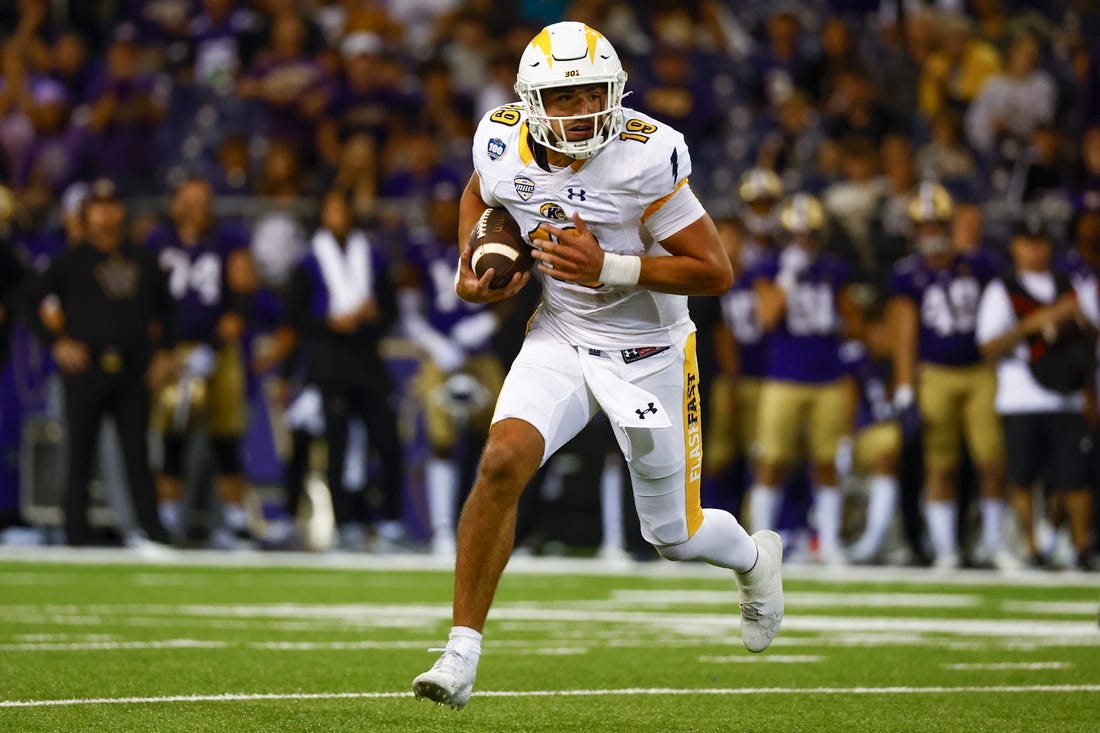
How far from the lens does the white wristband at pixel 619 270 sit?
4.94 metres

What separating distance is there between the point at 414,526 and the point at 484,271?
7.62 metres

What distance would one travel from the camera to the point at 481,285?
4879 mm

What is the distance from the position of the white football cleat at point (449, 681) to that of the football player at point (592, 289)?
16cm

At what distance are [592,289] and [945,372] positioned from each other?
601 centimetres

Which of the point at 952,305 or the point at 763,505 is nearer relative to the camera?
the point at 952,305

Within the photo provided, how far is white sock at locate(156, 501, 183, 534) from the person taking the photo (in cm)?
1184

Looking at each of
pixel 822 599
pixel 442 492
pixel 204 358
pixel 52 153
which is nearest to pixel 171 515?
pixel 204 358

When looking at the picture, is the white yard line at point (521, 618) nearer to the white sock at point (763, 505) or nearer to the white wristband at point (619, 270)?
the white wristband at point (619, 270)

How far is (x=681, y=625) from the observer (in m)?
7.40

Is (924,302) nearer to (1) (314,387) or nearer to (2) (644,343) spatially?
(1) (314,387)

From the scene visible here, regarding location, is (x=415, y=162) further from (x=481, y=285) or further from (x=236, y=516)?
(x=481, y=285)

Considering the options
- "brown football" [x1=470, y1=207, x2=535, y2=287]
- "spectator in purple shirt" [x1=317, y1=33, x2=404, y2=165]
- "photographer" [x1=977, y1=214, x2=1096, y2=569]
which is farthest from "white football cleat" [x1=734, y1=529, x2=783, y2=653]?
"spectator in purple shirt" [x1=317, y1=33, x2=404, y2=165]

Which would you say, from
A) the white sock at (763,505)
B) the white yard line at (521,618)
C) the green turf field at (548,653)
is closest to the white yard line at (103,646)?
the green turf field at (548,653)

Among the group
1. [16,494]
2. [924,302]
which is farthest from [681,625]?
[16,494]
